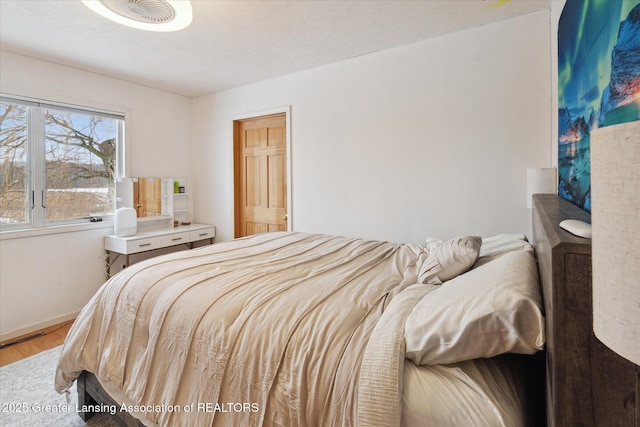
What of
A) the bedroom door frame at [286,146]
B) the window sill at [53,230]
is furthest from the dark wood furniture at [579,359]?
the window sill at [53,230]

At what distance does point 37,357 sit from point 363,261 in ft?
8.99

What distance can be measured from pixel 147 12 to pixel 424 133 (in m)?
2.26

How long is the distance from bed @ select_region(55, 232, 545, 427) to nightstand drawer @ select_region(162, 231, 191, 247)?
6.01 ft

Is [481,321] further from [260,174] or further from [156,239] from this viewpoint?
[156,239]

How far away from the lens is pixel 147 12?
2.00 metres

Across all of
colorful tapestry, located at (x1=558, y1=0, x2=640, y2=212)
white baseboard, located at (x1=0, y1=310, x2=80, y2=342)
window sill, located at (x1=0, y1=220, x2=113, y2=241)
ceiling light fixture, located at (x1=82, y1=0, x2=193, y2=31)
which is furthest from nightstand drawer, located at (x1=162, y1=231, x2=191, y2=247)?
colorful tapestry, located at (x1=558, y1=0, x2=640, y2=212)

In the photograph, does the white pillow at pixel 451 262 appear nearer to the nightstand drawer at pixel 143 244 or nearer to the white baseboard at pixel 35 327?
the nightstand drawer at pixel 143 244

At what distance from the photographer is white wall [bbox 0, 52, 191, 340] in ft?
9.66

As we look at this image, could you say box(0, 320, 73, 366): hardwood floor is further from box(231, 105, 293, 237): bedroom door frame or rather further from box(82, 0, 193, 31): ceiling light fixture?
box(82, 0, 193, 31): ceiling light fixture

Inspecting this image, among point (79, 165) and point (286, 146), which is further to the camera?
point (286, 146)

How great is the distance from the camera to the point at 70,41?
2691 mm

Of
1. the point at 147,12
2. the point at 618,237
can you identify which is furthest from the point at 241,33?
the point at 618,237

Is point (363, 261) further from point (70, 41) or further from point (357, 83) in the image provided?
point (70, 41)

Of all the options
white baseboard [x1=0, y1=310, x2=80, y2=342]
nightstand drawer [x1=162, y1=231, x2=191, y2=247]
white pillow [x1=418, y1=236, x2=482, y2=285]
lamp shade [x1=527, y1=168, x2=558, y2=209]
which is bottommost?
white baseboard [x1=0, y1=310, x2=80, y2=342]
